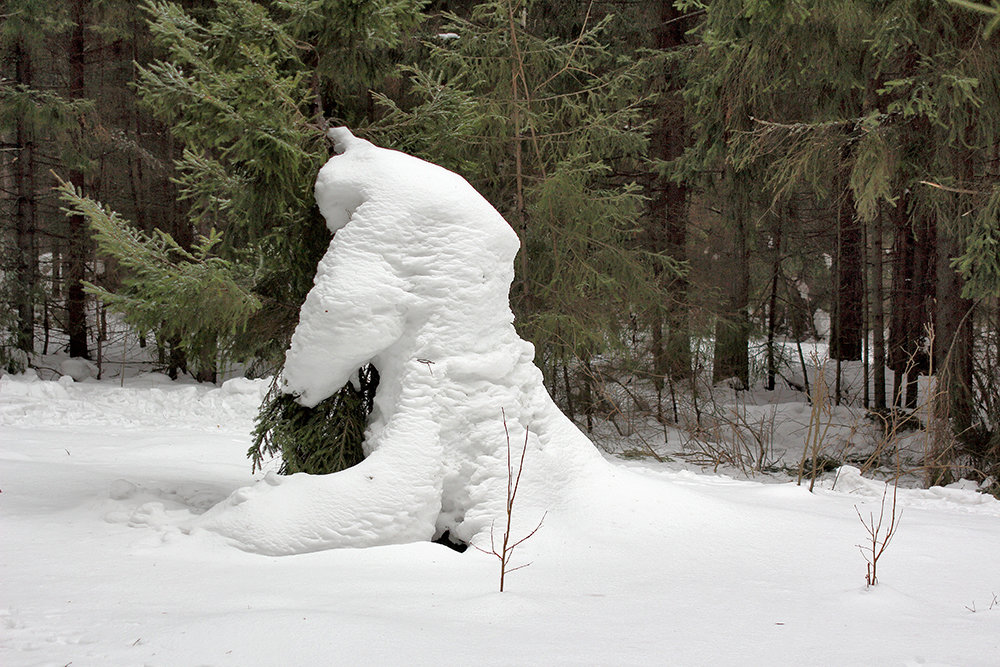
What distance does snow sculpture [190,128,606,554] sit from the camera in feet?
13.4

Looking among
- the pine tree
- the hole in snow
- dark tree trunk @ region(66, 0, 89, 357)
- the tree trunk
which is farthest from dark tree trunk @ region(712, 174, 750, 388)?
dark tree trunk @ region(66, 0, 89, 357)

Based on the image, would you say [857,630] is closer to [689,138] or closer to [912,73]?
[912,73]

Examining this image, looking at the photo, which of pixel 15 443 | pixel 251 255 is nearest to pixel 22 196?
pixel 15 443

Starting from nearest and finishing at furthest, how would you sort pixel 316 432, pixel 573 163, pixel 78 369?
pixel 316 432 < pixel 573 163 < pixel 78 369

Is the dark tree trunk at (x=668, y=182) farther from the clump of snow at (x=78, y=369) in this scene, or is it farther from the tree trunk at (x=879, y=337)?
the clump of snow at (x=78, y=369)

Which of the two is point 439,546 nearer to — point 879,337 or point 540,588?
point 540,588

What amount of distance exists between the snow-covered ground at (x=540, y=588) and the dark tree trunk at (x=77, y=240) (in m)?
10.7

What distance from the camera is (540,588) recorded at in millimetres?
3377

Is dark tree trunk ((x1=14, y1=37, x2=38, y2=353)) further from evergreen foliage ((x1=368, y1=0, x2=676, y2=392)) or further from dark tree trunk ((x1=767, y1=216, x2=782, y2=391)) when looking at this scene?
dark tree trunk ((x1=767, y1=216, x2=782, y2=391))

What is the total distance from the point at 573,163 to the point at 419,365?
5.38 metres

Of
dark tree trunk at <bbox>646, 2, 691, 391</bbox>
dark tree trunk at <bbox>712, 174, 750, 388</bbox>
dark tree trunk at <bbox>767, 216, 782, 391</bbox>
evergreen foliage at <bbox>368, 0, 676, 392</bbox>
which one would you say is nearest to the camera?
evergreen foliage at <bbox>368, 0, 676, 392</bbox>

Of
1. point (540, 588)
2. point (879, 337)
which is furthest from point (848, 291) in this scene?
point (540, 588)

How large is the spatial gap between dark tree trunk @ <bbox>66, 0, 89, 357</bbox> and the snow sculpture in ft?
36.8

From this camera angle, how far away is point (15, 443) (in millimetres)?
7613
